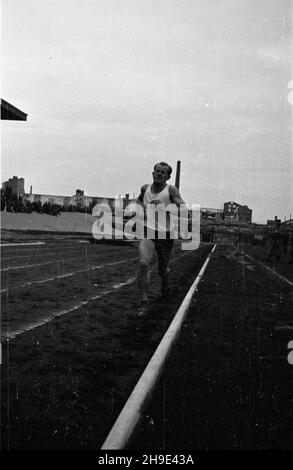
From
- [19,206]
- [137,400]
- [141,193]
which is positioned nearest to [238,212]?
[19,206]

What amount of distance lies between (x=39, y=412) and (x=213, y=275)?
34.8 ft

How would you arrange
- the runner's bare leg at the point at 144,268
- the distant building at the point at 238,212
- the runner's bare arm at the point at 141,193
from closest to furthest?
the runner's bare leg at the point at 144,268 < the runner's bare arm at the point at 141,193 < the distant building at the point at 238,212

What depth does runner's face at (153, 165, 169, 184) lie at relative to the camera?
699 cm

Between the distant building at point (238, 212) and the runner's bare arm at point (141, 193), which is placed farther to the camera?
the distant building at point (238, 212)

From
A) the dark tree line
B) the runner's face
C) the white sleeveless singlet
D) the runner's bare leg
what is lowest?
the runner's bare leg

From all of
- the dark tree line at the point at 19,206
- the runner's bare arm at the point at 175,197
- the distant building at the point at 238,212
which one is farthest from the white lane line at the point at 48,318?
the distant building at the point at 238,212

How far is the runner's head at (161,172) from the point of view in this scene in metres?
6.99

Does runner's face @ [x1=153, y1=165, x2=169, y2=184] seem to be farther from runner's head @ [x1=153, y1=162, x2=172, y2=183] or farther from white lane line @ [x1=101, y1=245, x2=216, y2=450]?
white lane line @ [x1=101, y1=245, x2=216, y2=450]

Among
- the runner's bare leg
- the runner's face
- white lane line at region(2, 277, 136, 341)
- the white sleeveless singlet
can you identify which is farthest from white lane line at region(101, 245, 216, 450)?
the runner's face

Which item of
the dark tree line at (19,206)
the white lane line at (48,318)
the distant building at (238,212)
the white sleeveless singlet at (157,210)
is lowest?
the white lane line at (48,318)

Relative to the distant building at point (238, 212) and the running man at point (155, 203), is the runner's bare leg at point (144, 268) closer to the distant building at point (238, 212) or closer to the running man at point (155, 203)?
the running man at point (155, 203)
